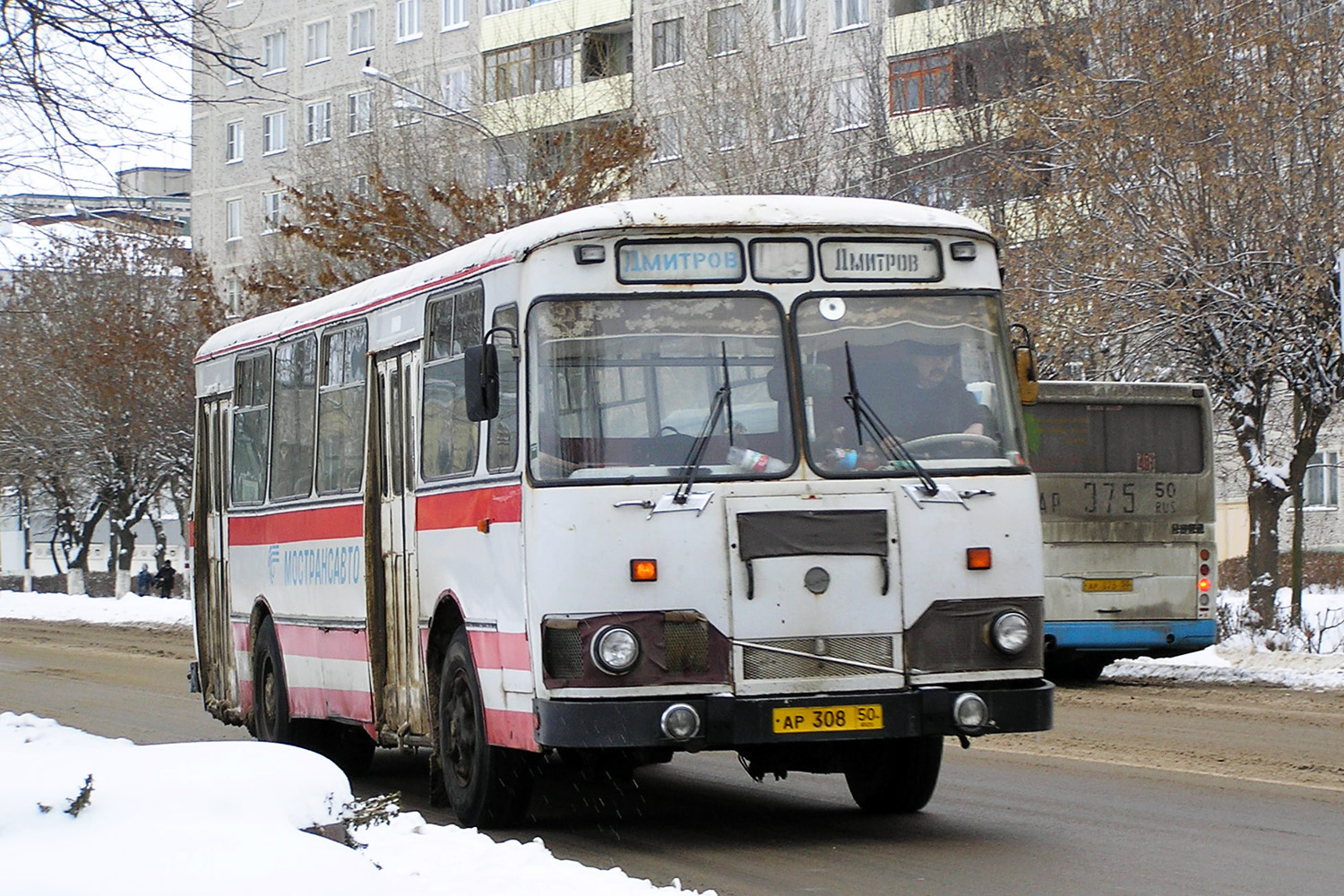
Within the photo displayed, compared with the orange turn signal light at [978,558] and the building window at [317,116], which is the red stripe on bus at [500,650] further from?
the building window at [317,116]

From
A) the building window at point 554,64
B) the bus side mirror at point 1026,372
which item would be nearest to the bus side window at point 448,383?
the bus side mirror at point 1026,372

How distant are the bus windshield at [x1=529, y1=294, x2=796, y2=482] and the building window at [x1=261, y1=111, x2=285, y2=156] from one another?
66648mm

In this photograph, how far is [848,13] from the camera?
50.6 meters

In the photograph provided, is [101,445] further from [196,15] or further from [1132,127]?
[196,15]

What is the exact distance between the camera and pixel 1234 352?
1024 inches

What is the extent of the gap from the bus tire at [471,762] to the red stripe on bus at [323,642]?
1.52 metres

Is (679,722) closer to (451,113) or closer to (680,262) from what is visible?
(680,262)

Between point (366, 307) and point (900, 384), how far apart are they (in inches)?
153

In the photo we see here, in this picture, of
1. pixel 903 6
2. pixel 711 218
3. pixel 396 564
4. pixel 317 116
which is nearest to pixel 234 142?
pixel 317 116

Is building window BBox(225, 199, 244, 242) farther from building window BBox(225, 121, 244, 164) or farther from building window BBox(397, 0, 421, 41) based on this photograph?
building window BBox(397, 0, 421, 41)

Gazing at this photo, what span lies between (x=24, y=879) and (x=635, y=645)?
13.1ft

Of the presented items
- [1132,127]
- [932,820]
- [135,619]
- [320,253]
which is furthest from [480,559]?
[135,619]

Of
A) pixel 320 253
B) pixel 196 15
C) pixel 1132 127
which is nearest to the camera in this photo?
pixel 196 15

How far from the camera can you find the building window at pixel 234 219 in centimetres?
7525
